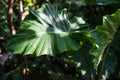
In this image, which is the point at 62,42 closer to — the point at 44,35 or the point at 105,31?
the point at 44,35

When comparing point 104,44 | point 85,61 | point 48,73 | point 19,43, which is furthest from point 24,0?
point 104,44

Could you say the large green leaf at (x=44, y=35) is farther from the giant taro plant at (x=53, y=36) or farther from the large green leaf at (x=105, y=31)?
the large green leaf at (x=105, y=31)

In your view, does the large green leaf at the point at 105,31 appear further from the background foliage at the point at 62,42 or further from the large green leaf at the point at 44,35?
the large green leaf at the point at 44,35

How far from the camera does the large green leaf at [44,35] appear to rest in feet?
6.78

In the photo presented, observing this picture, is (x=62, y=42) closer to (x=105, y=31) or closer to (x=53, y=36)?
(x=53, y=36)

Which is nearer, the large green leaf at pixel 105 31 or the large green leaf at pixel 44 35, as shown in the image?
the large green leaf at pixel 105 31

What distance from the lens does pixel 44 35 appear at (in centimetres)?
217

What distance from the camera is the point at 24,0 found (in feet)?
11.9

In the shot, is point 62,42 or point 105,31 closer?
point 105,31

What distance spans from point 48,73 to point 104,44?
3.11ft

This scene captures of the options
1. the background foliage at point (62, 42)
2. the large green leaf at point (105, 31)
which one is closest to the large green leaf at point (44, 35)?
the background foliage at point (62, 42)

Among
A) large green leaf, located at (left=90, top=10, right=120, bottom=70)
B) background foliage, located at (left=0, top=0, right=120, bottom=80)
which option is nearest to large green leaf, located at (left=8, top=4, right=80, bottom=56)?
background foliage, located at (left=0, top=0, right=120, bottom=80)

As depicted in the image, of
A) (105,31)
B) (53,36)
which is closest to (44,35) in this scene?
(53,36)

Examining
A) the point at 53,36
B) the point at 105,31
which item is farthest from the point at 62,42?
the point at 105,31
